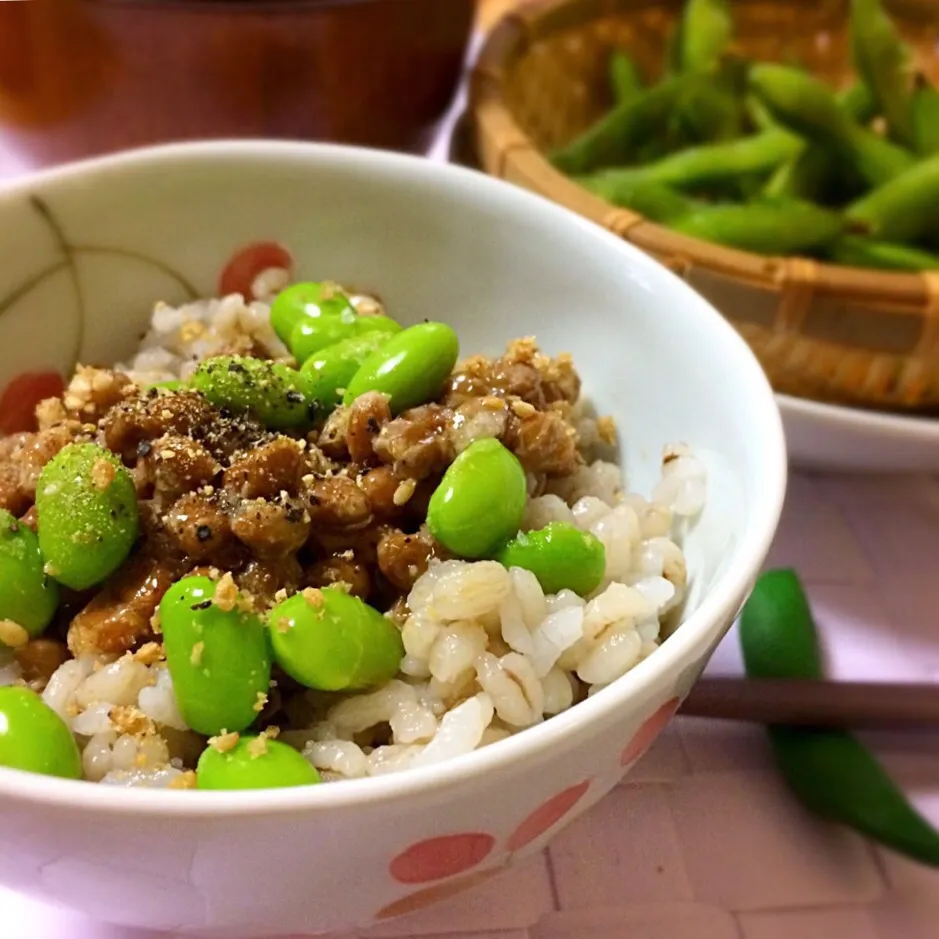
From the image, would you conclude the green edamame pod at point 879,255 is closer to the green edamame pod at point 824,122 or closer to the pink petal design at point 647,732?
the green edamame pod at point 824,122

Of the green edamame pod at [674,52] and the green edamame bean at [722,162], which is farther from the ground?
the green edamame pod at [674,52]

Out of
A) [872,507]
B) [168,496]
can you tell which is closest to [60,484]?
[168,496]

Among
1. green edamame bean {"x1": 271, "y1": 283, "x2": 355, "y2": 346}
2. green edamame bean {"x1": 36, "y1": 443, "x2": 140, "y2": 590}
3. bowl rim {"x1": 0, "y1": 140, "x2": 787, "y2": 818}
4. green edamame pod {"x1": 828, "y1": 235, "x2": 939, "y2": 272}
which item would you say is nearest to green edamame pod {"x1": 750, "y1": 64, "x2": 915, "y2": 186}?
green edamame pod {"x1": 828, "y1": 235, "x2": 939, "y2": 272}

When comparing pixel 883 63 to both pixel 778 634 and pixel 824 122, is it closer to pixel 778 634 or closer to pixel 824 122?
pixel 824 122

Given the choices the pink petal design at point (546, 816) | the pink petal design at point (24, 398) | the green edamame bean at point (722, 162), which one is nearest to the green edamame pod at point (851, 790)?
the pink petal design at point (546, 816)

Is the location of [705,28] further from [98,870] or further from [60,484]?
[98,870]

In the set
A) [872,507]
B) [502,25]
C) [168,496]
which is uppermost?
[502,25]

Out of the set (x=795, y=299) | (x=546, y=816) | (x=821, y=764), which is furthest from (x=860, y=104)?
(x=546, y=816)
